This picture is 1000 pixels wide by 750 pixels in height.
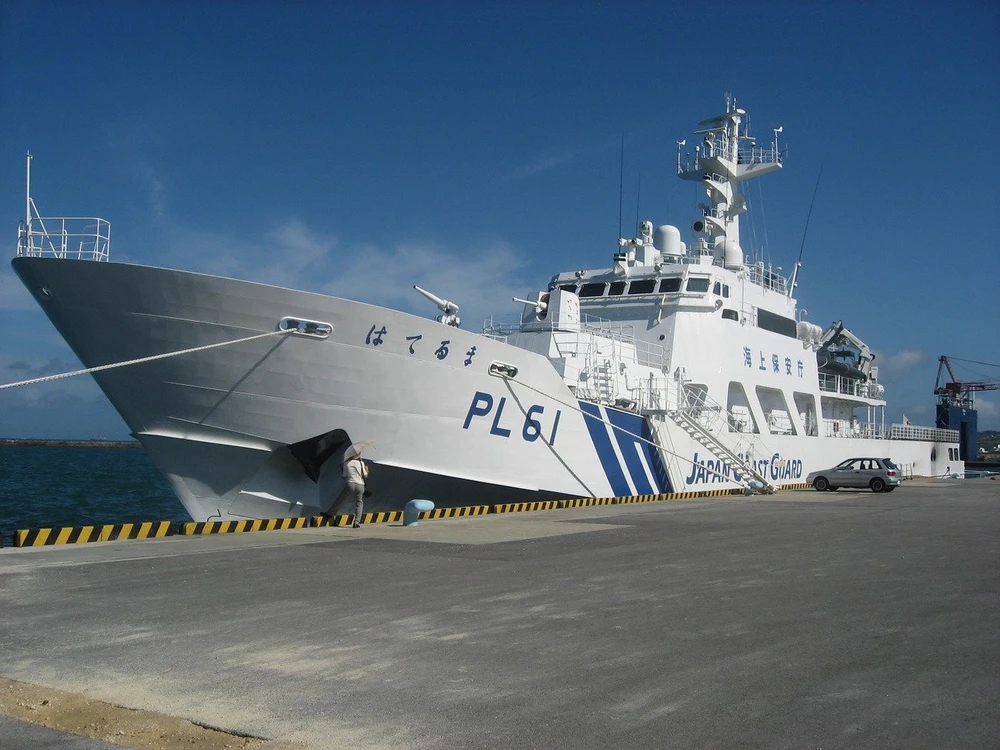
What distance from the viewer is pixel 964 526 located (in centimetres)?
1279

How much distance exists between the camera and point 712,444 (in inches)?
787

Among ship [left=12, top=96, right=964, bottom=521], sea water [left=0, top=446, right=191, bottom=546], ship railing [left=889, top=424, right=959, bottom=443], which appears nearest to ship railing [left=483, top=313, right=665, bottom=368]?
ship [left=12, top=96, right=964, bottom=521]

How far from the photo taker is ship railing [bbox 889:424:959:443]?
115 ft

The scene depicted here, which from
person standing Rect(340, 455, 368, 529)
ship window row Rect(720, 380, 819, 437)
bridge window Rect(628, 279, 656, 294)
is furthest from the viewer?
ship window row Rect(720, 380, 819, 437)

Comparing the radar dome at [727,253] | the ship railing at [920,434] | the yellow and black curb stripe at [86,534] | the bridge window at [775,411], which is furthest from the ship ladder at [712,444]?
the ship railing at [920,434]

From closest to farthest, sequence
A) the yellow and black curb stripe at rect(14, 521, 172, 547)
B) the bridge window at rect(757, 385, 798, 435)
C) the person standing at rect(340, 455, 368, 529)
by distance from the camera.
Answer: the yellow and black curb stripe at rect(14, 521, 172, 547) → the person standing at rect(340, 455, 368, 529) → the bridge window at rect(757, 385, 798, 435)

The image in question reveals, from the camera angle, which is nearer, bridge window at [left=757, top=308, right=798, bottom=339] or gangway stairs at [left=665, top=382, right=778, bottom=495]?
gangway stairs at [left=665, top=382, right=778, bottom=495]

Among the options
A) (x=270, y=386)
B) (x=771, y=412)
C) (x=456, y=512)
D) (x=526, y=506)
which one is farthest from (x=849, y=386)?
(x=270, y=386)

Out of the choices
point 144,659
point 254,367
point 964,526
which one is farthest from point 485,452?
point 144,659

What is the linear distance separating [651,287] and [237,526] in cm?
Answer: 1203

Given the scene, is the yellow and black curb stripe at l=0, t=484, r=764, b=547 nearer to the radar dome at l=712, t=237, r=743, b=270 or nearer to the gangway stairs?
the gangway stairs

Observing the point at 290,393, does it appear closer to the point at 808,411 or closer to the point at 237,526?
the point at 237,526

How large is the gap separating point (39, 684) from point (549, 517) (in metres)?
9.84

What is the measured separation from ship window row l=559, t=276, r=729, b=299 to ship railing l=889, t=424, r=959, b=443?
712 inches
